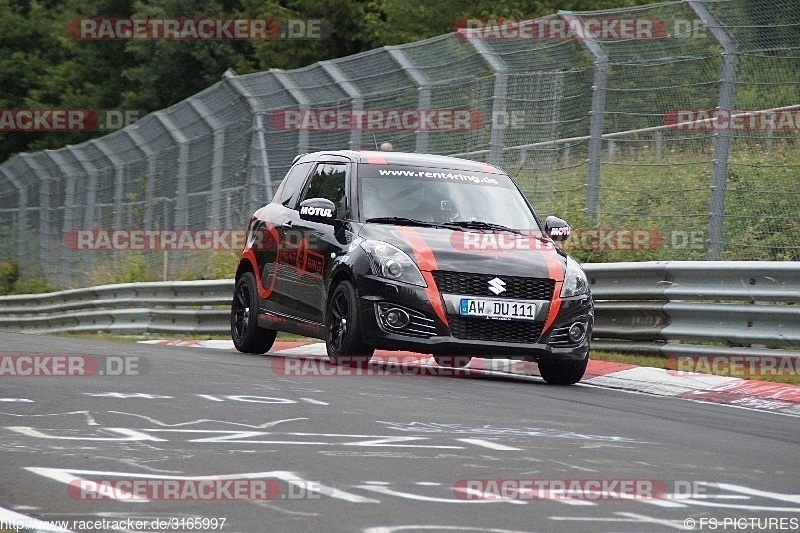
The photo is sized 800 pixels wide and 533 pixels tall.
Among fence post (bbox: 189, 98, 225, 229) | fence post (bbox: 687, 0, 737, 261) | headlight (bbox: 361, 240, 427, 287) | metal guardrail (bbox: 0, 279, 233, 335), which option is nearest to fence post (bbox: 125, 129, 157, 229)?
metal guardrail (bbox: 0, 279, 233, 335)

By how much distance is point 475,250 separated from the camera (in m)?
11.8

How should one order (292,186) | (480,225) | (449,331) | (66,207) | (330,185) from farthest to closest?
(66,207) → (292,186) → (330,185) → (480,225) → (449,331)

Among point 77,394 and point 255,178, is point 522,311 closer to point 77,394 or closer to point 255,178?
point 77,394

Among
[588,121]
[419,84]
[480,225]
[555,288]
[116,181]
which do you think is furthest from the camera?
[116,181]

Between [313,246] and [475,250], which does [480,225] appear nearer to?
[475,250]

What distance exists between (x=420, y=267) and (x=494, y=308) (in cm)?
62

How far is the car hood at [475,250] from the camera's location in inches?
453

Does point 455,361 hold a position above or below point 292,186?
below

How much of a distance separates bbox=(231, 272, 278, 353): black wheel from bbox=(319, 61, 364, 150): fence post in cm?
442

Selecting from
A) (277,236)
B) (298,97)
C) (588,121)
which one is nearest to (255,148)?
(298,97)

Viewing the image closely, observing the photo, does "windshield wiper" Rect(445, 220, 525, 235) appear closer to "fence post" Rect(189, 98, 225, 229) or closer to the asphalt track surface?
the asphalt track surface

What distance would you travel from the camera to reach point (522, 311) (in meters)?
11.5

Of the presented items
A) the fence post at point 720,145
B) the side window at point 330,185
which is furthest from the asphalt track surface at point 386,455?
the fence post at point 720,145

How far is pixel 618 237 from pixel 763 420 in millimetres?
5643
